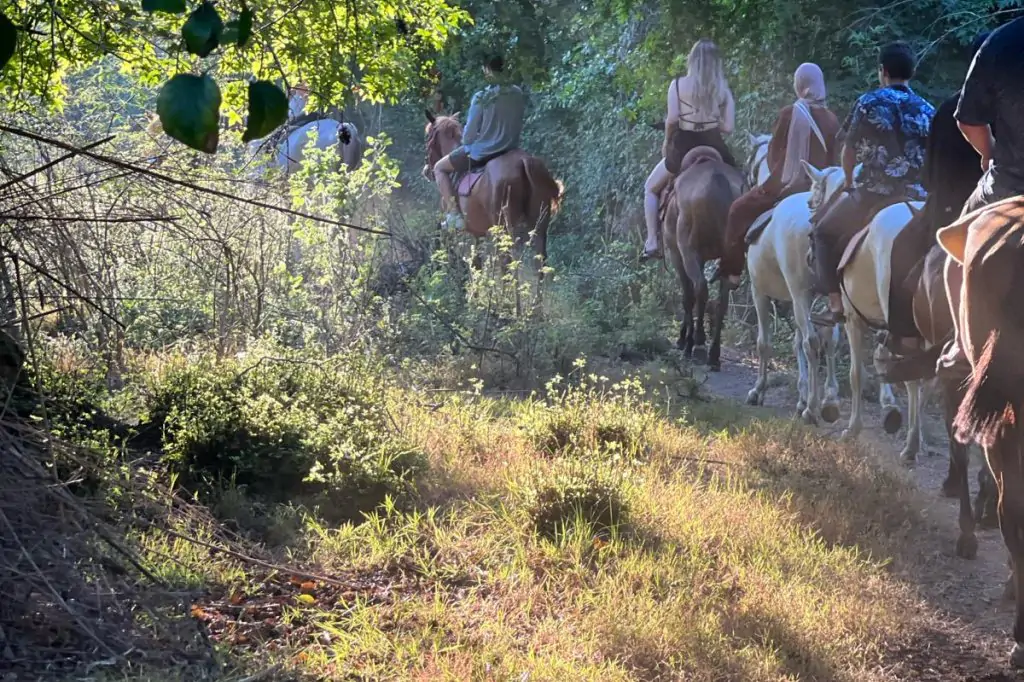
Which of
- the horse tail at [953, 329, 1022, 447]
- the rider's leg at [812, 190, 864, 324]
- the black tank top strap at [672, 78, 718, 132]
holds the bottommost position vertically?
the horse tail at [953, 329, 1022, 447]

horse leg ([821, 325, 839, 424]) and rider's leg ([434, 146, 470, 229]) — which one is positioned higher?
rider's leg ([434, 146, 470, 229])

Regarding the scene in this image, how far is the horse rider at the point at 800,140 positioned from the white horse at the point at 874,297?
1.21m

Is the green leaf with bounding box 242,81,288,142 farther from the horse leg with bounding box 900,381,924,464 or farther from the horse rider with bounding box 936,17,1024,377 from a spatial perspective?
the horse leg with bounding box 900,381,924,464

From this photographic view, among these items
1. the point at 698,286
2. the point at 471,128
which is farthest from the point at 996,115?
the point at 471,128

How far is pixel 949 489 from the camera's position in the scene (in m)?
6.51

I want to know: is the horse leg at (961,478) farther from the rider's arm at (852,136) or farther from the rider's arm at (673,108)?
the rider's arm at (673,108)

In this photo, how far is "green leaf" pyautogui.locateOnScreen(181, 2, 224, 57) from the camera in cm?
139

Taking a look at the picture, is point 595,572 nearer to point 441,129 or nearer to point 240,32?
point 240,32

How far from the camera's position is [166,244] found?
5543 millimetres

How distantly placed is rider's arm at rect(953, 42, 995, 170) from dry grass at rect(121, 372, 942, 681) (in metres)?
2.03

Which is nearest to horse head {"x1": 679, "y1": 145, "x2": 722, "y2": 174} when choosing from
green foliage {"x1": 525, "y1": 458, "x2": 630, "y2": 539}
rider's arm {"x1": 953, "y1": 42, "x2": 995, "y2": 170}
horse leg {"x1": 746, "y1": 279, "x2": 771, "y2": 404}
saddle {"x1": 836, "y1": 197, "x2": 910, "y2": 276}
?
horse leg {"x1": 746, "y1": 279, "x2": 771, "y2": 404}

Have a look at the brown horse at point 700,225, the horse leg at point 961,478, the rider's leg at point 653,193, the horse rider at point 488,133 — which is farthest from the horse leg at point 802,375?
the horse rider at point 488,133

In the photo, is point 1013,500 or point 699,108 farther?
point 699,108

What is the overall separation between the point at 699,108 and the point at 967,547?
20.4 feet
